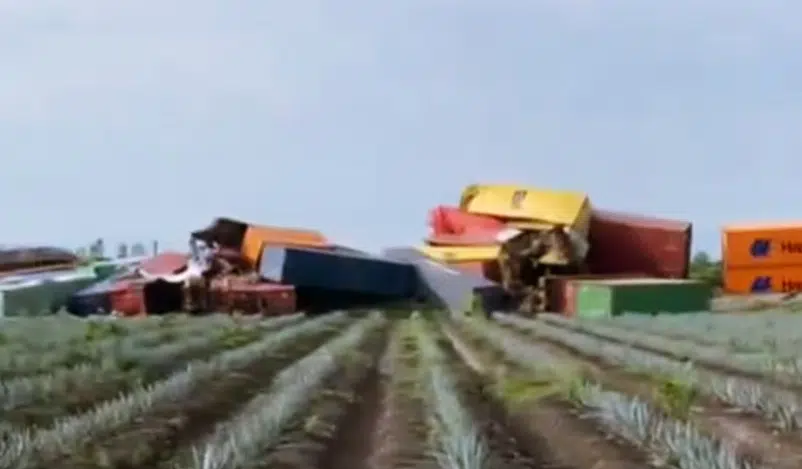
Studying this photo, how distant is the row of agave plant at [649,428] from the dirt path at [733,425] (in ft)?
0.36

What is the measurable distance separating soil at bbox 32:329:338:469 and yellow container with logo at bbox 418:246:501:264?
22.1 feet

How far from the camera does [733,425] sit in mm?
5266

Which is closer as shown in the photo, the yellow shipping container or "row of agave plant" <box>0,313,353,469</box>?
"row of agave plant" <box>0,313,353,469</box>

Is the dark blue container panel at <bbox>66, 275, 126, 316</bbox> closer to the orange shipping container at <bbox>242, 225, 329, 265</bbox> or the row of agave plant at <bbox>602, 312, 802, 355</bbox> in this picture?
the orange shipping container at <bbox>242, 225, 329, 265</bbox>

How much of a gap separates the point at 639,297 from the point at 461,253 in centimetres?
223

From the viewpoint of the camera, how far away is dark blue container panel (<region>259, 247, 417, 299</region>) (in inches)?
545

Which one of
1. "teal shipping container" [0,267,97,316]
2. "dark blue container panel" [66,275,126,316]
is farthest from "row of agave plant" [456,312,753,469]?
"teal shipping container" [0,267,97,316]

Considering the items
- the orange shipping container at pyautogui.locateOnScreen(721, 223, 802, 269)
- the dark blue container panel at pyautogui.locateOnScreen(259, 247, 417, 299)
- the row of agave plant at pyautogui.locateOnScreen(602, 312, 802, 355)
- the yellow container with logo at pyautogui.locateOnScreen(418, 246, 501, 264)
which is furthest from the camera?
the orange shipping container at pyautogui.locateOnScreen(721, 223, 802, 269)

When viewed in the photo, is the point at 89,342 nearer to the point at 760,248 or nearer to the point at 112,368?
the point at 112,368

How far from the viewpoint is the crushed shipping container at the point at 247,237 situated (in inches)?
576

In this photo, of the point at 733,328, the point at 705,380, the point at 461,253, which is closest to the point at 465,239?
the point at 461,253

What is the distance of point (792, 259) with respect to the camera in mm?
14945

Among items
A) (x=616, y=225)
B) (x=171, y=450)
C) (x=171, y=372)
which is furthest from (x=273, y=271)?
(x=171, y=450)

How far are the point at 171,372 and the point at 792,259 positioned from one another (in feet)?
29.6
